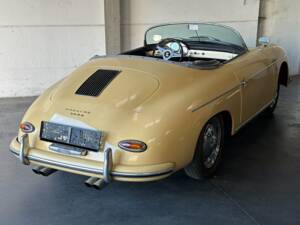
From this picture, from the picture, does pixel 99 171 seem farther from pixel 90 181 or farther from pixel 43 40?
pixel 43 40

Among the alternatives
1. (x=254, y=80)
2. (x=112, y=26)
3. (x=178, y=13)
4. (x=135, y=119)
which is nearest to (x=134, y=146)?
(x=135, y=119)

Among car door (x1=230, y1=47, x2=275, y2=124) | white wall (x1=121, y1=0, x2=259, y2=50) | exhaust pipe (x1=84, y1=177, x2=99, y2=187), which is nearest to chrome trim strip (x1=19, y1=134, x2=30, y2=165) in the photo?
exhaust pipe (x1=84, y1=177, x2=99, y2=187)

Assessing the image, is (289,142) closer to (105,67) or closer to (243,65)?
A: (243,65)

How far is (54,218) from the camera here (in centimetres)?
279

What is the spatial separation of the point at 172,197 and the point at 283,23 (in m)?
5.52

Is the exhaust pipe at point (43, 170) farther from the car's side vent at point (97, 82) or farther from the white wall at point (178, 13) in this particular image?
the white wall at point (178, 13)

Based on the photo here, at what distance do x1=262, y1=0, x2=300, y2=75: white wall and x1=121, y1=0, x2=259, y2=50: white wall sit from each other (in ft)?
1.17

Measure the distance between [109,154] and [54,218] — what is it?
0.67m

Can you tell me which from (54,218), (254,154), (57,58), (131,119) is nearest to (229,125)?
(254,154)

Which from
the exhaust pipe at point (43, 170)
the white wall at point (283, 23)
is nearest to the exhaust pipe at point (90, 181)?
the exhaust pipe at point (43, 170)

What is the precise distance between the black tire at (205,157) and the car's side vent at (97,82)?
34.1 inches

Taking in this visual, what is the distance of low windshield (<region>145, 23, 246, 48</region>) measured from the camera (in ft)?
13.8

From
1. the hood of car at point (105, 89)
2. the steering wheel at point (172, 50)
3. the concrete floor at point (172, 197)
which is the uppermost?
the steering wheel at point (172, 50)

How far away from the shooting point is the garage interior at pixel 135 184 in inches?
113
